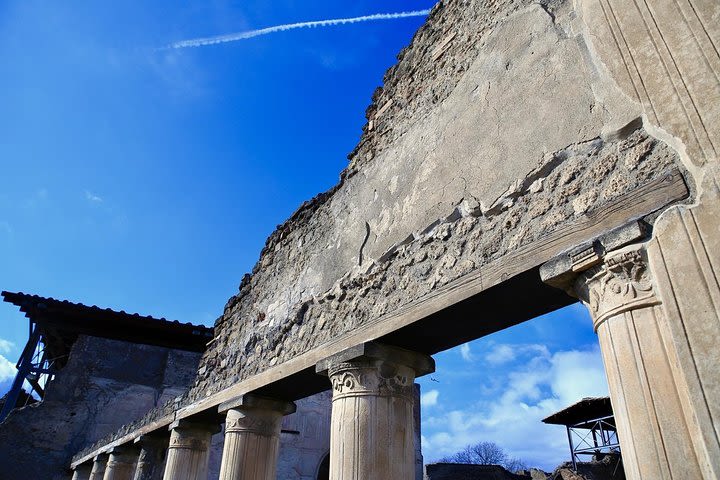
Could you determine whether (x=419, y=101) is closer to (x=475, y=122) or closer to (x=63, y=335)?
(x=475, y=122)

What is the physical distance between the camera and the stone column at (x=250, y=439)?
18.2ft

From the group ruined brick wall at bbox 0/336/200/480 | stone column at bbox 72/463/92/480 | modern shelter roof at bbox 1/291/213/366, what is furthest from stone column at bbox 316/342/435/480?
modern shelter roof at bbox 1/291/213/366

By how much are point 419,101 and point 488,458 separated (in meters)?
58.2

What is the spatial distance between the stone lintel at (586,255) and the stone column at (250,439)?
3.81 metres

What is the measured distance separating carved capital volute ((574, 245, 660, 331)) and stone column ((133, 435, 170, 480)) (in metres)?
7.17

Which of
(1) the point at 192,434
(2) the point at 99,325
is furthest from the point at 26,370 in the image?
(1) the point at 192,434

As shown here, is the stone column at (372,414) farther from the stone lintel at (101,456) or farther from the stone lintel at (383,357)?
the stone lintel at (101,456)

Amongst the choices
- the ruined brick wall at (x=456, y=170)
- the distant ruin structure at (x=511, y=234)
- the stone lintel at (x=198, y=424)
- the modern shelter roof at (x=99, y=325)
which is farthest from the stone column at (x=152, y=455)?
the modern shelter roof at (x=99, y=325)

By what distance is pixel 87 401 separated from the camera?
1253 centimetres

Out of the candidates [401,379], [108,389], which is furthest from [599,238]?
[108,389]

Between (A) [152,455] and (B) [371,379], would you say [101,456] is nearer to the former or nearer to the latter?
(A) [152,455]

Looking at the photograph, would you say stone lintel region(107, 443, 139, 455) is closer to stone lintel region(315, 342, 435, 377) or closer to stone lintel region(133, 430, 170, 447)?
stone lintel region(133, 430, 170, 447)

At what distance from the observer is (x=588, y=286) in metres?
2.75

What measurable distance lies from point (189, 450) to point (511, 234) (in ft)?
18.0
